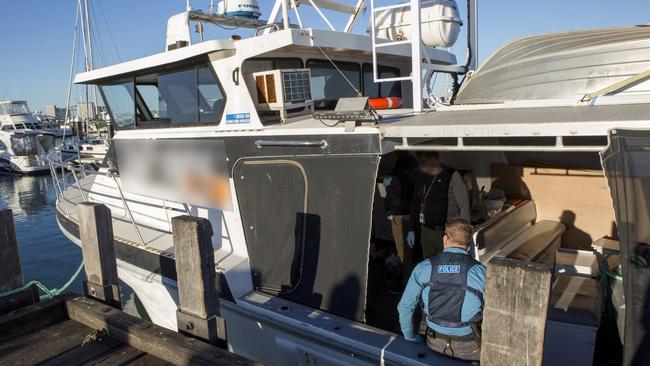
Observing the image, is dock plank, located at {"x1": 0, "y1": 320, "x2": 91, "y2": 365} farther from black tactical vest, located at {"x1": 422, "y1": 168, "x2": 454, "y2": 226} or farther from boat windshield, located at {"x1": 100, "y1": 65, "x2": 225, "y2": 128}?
black tactical vest, located at {"x1": 422, "y1": 168, "x2": 454, "y2": 226}

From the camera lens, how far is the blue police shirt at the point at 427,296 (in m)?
2.60

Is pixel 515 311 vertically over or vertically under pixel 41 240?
over

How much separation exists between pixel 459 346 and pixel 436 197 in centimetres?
186

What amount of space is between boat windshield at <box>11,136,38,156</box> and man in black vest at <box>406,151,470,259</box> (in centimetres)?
3782

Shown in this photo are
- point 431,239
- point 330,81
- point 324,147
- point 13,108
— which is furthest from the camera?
point 13,108

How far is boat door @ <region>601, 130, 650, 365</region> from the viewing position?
7.13 ft

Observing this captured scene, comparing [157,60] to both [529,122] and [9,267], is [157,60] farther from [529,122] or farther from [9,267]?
[529,122]

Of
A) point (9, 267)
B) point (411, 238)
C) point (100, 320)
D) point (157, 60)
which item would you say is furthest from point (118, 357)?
point (157, 60)

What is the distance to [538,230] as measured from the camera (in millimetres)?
5422

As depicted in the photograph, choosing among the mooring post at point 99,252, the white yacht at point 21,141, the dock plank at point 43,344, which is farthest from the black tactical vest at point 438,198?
the white yacht at point 21,141

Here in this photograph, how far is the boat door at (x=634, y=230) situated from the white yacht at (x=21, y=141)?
29.3m

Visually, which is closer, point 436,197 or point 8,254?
point 8,254

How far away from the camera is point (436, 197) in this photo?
439cm

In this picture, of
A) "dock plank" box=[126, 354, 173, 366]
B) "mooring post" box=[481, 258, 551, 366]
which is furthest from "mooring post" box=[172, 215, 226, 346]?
"mooring post" box=[481, 258, 551, 366]
